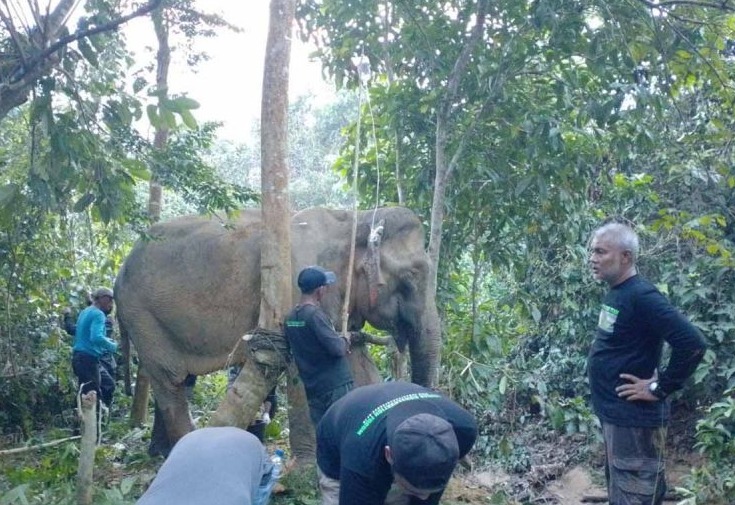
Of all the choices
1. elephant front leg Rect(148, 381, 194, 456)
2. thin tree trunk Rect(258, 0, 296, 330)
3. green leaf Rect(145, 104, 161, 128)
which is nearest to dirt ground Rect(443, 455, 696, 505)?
thin tree trunk Rect(258, 0, 296, 330)

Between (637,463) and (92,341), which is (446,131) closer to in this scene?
(637,463)

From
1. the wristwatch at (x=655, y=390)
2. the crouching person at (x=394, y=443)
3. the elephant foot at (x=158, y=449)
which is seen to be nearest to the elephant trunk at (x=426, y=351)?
the elephant foot at (x=158, y=449)

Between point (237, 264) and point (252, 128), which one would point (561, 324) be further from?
point (252, 128)

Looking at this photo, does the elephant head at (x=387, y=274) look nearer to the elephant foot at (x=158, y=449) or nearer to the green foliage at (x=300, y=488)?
the green foliage at (x=300, y=488)

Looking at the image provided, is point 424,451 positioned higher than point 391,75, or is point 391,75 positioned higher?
point 391,75

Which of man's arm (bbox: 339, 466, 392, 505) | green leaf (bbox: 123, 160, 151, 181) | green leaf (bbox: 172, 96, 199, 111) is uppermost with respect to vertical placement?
green leaf (bbox: 172, 96, 199, 111)

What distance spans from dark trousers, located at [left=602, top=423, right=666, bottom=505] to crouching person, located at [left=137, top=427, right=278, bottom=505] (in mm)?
2072

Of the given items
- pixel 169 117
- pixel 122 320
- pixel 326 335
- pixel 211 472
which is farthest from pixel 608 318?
pixel 122 320

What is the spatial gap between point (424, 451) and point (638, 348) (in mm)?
1948

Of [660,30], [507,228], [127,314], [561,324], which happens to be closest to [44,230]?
[127,314]

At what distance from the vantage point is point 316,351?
6.16m

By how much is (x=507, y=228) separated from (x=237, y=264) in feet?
8.85

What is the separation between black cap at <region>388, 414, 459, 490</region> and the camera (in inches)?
123

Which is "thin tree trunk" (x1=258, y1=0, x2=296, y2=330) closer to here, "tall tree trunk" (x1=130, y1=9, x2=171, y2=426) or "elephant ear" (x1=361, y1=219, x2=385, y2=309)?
"tall tree trunk" (x1=130, y1=9, x2=171, y2=426)
